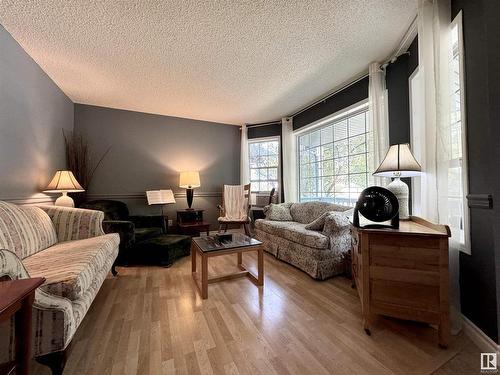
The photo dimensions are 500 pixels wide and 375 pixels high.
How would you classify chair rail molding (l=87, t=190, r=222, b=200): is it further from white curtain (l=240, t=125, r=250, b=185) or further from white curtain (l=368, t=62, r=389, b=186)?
white curtain (l=368, t=62, r=389, b=186)

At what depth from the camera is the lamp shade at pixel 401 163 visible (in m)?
1.70

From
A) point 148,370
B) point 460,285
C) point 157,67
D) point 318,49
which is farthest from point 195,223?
point 460,285

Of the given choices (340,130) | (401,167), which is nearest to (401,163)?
(401,167)

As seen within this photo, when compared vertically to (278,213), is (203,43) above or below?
above

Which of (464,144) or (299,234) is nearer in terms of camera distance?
(464,144)

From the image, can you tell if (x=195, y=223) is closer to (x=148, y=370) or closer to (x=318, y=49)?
(x=148, y=370)

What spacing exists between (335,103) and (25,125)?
3.72 m

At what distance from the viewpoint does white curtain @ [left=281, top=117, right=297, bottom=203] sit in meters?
4.13

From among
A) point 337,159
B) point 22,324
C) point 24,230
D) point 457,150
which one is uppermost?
point 337,159

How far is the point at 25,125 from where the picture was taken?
2.16 metres

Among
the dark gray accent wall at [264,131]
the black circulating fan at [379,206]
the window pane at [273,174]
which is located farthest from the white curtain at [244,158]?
the black circulating fan at [379,206]

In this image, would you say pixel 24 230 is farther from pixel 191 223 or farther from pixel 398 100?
pixel 398 100

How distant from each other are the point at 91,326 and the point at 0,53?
231 cm

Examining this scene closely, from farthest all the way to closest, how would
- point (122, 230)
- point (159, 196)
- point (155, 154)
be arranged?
point (155, 154) → point (159, 196) → point (122, 230)
